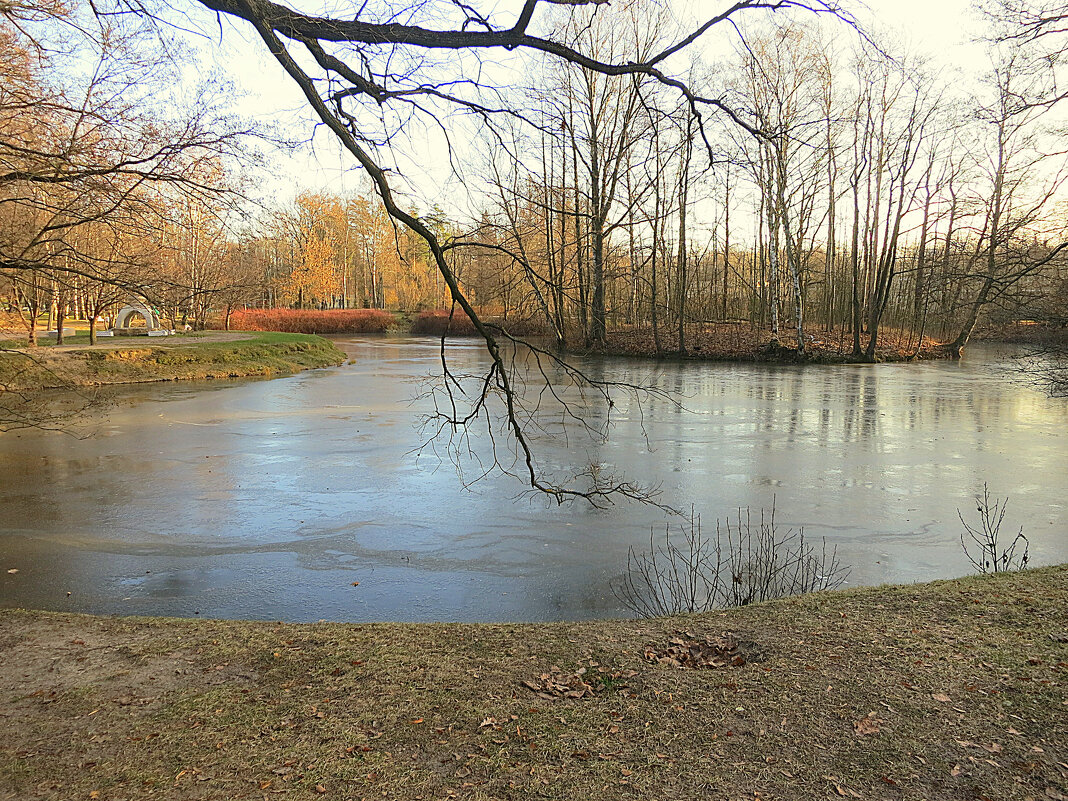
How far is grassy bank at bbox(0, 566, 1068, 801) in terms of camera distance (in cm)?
258

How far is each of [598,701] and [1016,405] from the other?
55.0ft

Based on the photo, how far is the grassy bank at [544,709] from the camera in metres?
2.58

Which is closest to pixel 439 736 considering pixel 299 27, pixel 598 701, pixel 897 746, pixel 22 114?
pixel 598 701

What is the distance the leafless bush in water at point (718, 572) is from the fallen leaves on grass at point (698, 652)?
3.50 feet

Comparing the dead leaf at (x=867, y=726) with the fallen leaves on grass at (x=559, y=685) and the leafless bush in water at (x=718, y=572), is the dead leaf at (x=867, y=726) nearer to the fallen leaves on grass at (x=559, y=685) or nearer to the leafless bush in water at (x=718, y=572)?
the fallen leaves on grass at (x=559, y=685)

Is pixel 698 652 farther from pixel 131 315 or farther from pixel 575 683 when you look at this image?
pixel 131 315

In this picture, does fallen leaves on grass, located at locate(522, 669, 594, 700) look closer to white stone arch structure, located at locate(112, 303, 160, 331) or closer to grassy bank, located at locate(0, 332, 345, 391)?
grassy bank, located at locate(0, 332, 345, 391)

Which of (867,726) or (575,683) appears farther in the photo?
(575,683)

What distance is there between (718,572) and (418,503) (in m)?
3.65

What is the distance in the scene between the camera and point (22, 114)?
640 centimetres

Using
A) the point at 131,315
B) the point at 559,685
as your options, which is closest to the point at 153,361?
the point at 131,315

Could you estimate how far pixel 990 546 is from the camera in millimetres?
6062

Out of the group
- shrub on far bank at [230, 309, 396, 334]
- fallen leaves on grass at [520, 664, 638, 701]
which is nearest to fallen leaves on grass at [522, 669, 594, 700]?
fallen leaves on grass at [520, 664, 638, 701]

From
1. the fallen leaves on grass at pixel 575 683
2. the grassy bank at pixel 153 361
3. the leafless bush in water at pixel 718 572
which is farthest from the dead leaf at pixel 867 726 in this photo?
the grassy bank at pixel 153 361
